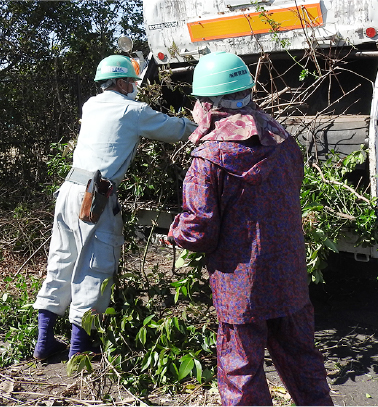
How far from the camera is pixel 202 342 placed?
343cm

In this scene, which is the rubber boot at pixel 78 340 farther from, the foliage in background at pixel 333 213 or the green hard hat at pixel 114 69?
the green hard hat at pixel 114 69

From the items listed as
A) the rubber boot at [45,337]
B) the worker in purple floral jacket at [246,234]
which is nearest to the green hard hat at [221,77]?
the worker in purple floral jacket at [246,234]

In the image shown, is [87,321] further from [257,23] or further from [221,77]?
[257,23]

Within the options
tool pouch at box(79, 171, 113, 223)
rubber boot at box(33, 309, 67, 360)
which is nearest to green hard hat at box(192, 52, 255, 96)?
tool pouch at box(79, 171, 113, 223)

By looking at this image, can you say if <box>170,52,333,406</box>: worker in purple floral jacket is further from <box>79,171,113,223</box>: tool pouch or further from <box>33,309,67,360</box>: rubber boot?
<box>33,309,67,360</box>: rubber boot

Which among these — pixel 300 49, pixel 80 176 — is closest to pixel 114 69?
pixel 80 176

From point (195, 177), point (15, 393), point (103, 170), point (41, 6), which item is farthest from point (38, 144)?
point (195, 177)

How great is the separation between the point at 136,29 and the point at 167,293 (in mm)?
6201

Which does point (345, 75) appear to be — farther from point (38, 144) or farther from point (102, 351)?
point (38, 144)

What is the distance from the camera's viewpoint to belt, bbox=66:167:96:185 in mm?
3504

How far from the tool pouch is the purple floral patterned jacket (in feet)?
3.23

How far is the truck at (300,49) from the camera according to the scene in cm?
387

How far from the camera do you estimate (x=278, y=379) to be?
327cm

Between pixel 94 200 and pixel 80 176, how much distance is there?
0.32 meters
